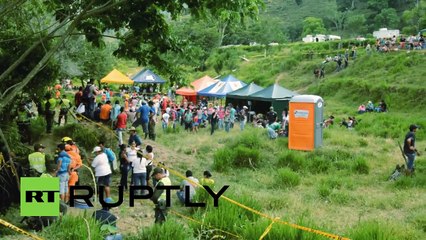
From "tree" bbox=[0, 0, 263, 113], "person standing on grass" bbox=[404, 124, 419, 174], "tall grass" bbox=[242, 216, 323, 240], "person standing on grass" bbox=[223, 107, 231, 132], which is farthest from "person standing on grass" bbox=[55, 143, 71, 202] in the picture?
"person standing on grass" bbox=[223, 107, 231, 132]

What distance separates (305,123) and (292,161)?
6.69 ft

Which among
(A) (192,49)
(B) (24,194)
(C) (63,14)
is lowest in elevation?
(B) (24,194)

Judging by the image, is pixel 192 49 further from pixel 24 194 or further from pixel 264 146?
pixel 264 146

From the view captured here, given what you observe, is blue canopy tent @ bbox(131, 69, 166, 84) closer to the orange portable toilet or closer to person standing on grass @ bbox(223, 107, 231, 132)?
person standing on grass @ bbox(223, 107, 231, 132)

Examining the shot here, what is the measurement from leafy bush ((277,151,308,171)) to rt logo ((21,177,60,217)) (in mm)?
7780

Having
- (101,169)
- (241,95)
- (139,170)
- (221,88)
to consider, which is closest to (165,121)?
(241,95)

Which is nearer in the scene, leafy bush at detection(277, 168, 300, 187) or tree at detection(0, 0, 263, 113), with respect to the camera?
tree at detection(0, 0, 263, 113)

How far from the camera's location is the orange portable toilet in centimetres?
1588

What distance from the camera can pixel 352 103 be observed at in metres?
31.3

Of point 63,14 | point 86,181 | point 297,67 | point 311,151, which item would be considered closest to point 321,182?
point 311,151

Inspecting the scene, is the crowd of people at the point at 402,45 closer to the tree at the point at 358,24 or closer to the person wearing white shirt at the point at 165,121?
the person wearing white shirt at the point at 165,121

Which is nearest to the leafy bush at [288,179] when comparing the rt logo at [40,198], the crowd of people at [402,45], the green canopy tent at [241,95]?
the rt logo at [40,198]

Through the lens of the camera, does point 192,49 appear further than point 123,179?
No

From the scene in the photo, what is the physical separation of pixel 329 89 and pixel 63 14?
26.7m
